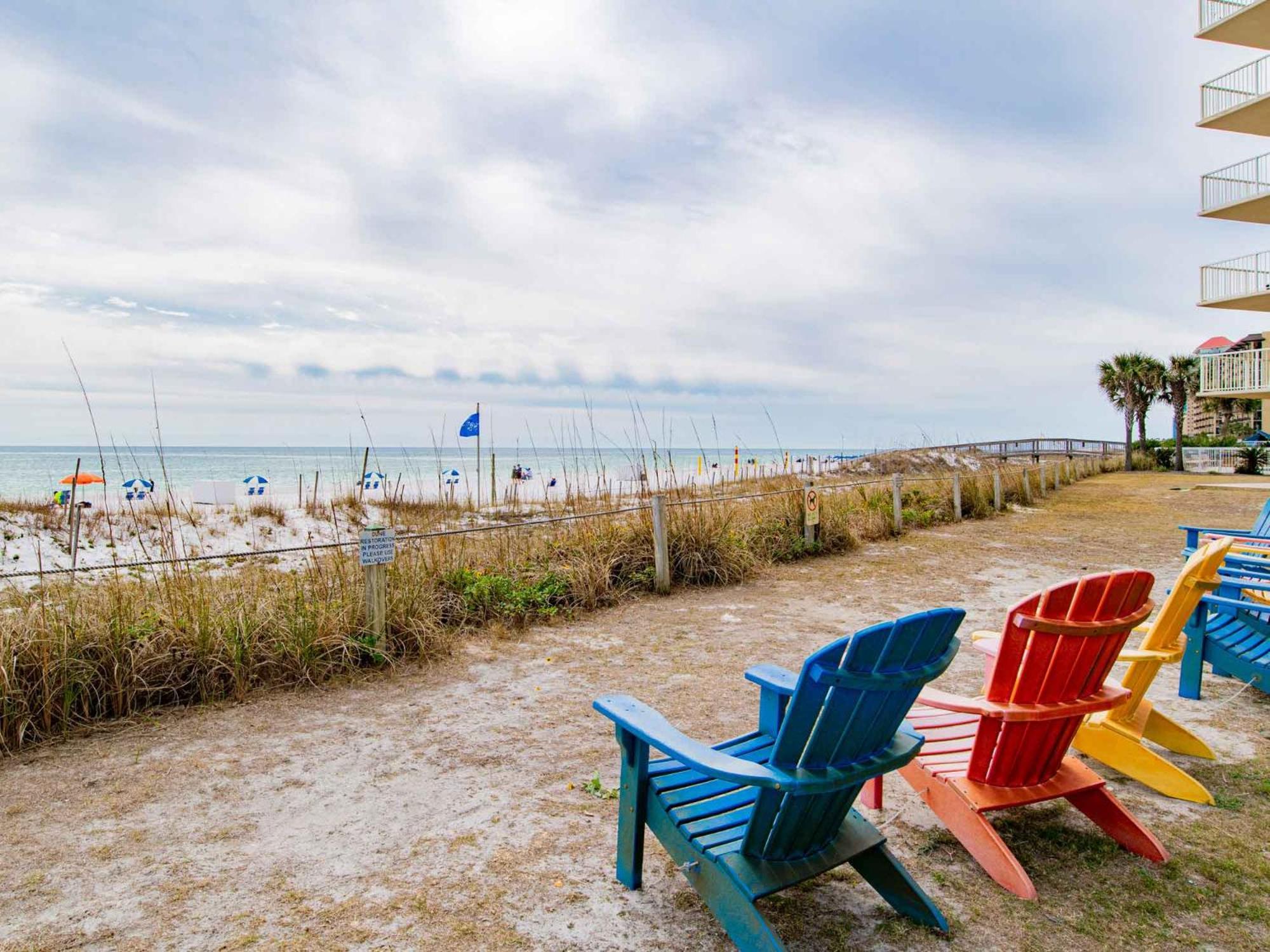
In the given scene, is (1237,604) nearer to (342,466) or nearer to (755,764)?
(755,764)

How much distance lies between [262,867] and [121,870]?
1.46ft

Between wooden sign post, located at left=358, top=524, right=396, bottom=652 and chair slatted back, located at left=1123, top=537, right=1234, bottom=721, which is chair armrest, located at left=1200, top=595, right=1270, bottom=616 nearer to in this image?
chair slatted back, located at left=1123, top=537, right=1234, bottom=721

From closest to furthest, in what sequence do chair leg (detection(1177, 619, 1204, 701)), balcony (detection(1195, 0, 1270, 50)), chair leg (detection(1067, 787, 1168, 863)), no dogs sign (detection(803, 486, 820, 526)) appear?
chair leg (detection(1067, 787, 1168, 863))
chair leg (detection(1177, 619, 1204, 701))
no dogs sign (detection(803, 486, 820, 526))
balcony (detection(1195, 0, 1270, 50))

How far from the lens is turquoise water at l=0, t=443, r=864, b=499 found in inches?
295

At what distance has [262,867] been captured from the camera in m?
2.50

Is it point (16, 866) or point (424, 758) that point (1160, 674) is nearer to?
point (424, 758)

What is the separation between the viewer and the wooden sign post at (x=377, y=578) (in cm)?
469

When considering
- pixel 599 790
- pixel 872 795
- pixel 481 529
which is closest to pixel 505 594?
pixel 481 529

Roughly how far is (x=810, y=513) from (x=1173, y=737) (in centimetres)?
548

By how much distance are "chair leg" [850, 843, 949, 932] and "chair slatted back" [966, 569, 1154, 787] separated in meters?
0.47

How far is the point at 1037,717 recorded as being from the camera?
2299mm

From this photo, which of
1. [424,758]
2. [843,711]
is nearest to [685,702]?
[424,758]

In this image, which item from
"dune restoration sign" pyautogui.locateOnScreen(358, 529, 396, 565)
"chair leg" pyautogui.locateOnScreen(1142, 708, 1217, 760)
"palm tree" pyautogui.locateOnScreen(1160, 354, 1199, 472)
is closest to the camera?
"chair leg" pyautogui.locateOnScreen(1142, 708, 1217, 760)

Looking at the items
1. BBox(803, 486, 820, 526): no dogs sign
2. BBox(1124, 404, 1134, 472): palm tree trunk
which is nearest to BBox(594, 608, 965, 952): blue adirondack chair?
BBox(803, 486, 820, 526): no dogs sign
